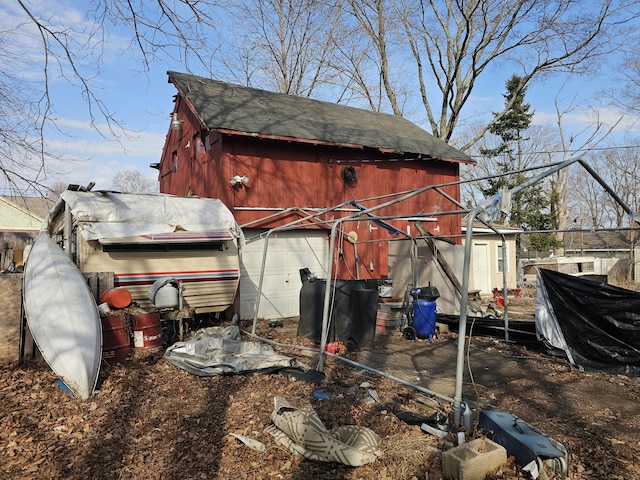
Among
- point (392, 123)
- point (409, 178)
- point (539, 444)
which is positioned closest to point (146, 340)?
point (539, 444)

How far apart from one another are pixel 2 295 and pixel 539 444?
289 inches

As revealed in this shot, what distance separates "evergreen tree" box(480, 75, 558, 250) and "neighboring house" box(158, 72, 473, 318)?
1775 cm

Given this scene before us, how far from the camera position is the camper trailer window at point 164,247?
9.44 meters

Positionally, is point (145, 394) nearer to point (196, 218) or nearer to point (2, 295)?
point (2, 295)

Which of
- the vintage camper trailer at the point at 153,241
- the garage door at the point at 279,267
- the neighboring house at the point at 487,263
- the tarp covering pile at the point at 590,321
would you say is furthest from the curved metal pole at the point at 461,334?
the neighboring house at the point at 487,263

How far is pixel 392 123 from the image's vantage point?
19.0 metres

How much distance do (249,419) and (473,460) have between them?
8.21ft

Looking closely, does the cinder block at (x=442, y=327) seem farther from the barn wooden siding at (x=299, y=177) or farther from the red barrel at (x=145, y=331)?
the red barrel at (x=145, y=331)

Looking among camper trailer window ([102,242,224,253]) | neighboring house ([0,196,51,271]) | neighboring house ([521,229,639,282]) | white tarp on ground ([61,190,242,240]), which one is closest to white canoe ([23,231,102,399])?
white tarp on ground ([61,190,242,240])

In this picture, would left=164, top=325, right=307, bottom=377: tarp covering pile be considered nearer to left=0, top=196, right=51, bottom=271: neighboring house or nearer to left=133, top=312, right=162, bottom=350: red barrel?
left=133, top=312, right=162, bottom=350: red barrel

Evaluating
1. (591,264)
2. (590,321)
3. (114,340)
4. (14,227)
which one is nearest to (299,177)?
(114,340)

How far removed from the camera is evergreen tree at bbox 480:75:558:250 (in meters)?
32.2

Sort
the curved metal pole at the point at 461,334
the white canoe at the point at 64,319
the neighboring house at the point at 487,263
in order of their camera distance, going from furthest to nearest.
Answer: the neighboring house at the point at 487,263
the white canoe at the point at 64,319
the curved metal pole at the point at 461,334

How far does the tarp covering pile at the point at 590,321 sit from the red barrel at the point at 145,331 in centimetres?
716
